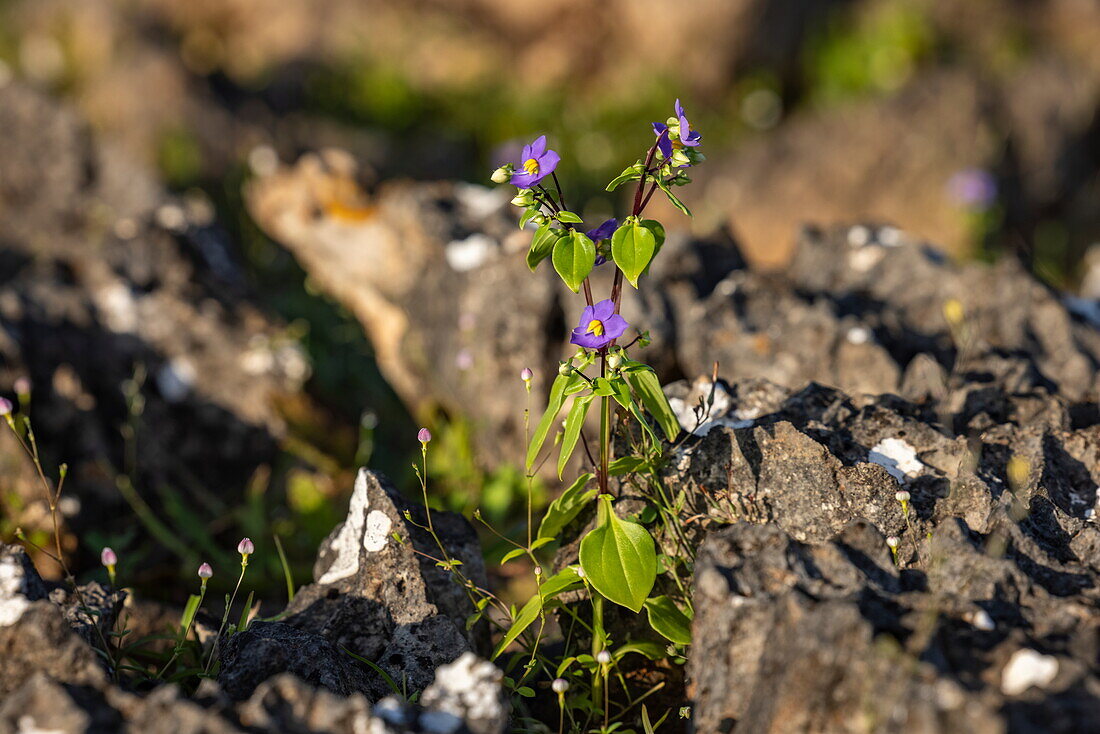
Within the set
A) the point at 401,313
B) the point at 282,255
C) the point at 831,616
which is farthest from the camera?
the point at 282,255

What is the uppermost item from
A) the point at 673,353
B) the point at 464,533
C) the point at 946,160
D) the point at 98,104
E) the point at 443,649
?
the point at 946,160

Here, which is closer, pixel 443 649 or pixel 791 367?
pixel 443 649

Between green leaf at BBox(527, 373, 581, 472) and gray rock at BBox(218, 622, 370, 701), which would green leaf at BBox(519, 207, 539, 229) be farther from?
gray rock at BBox(218, 622, 370, 701)

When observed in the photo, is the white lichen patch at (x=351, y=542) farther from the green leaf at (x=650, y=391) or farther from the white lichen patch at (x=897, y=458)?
the white lichen patch at (x=897, y=458)

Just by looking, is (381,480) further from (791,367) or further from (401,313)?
(401,313)

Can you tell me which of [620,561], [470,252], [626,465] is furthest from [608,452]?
[470,252]

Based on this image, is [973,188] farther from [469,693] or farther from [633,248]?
[469,693]

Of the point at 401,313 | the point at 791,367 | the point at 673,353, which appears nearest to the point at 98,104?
the point at 401,313
